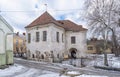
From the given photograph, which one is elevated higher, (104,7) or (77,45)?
(104,7)

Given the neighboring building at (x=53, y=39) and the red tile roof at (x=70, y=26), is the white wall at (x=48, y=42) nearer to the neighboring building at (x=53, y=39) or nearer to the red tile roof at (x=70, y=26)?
the neighboring building at (x=53, y=39)

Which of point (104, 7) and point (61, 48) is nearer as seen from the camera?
point (104, 7)

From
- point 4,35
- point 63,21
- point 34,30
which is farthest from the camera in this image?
point 63,21

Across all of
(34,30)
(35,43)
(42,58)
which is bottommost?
(42,58)

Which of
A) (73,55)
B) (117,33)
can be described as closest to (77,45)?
(73,55)

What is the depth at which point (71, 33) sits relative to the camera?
137 ft

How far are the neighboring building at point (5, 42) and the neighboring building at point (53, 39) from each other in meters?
10.8

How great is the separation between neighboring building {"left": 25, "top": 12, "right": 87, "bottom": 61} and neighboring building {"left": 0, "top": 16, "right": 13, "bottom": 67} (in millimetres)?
10782

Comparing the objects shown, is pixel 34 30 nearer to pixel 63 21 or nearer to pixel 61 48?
pixel 61 48

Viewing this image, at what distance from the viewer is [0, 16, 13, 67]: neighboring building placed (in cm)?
2245

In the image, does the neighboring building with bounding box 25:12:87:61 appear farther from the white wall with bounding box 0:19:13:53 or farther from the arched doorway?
the white wall with bounding box 0:19:13:53

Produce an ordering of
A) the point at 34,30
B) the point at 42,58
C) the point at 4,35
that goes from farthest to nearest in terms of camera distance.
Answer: the point at 34,30 → the point at 42,58 → the point at 4,35

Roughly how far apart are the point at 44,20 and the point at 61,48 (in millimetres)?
6582

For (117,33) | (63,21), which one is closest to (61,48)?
(63,21)
